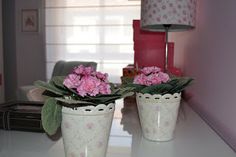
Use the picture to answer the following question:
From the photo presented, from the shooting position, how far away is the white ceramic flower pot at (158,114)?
783 millimetres

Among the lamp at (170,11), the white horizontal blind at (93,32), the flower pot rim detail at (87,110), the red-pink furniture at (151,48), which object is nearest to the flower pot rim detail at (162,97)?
the flower pot rim detail at (87,110)

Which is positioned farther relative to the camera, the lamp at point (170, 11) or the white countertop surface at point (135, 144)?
the lamp at point (170, 11)

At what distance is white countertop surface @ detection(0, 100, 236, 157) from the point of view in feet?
2.29

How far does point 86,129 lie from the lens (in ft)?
1.89

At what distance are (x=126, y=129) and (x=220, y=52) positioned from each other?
0.47 meters

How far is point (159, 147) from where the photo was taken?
0.75 metres

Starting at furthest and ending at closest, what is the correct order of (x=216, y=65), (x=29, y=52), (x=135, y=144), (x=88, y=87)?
(x=29, y=52) → (x=216, y=65) → (x=135, y=144) → (x=88, y=87)

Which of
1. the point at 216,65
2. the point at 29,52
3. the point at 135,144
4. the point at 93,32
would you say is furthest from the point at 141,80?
the point at 29,52

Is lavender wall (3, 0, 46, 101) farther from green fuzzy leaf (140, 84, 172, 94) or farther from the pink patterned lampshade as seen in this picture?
green fuzzy leaf (140, 84, 172, 94)

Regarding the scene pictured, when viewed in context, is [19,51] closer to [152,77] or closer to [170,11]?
[170,11]

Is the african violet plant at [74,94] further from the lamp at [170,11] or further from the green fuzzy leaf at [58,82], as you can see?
the lamp at [170,11]

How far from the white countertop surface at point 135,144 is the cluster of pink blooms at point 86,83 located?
219mm

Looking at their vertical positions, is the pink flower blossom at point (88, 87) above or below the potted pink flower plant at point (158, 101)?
above

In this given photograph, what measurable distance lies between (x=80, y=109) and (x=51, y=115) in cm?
7
